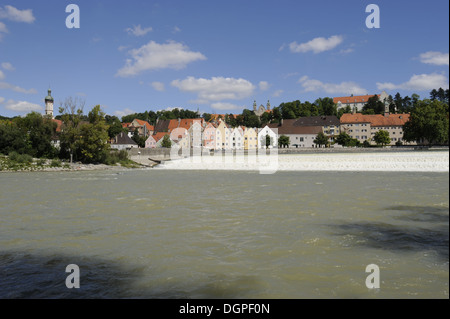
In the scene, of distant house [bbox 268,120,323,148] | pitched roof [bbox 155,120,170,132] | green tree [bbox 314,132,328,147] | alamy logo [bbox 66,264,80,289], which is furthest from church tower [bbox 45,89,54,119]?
alamy logo [bbox 66,264,80,289]

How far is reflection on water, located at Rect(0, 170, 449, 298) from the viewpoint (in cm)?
568

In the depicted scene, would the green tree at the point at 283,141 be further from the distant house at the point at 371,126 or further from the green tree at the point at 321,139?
the distant house at the point at 371,126

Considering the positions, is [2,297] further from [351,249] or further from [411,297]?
[351,249]

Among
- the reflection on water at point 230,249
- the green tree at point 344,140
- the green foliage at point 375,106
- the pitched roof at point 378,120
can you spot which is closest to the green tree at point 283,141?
the green tree at point 344,140

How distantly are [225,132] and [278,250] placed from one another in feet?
421

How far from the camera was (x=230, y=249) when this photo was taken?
26.9 feet

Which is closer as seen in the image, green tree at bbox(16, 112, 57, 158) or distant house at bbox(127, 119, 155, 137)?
green tree at bbox(16, 112, 57, 158)

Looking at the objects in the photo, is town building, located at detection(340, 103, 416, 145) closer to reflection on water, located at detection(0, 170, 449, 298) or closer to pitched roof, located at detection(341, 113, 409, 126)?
pitched roof, located at detection(341, 113, 409, 126)

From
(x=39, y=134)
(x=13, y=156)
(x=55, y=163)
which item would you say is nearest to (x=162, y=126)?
(x=39, y=134)

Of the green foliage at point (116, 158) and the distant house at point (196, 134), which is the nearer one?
the green foliage at point (116, 158)

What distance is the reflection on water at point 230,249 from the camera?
5676mm

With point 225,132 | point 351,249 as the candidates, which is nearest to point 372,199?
point 351,249
